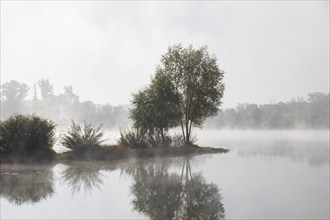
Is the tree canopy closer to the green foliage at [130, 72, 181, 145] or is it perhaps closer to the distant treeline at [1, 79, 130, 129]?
the green foliage at [130, 72, 181, 145]

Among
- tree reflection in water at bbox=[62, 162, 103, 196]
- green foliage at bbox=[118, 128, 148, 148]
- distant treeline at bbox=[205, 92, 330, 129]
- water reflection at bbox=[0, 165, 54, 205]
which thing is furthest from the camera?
distant treeline at bbox=[205, 92, 330, 129]

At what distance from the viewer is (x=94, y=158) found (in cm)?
2014

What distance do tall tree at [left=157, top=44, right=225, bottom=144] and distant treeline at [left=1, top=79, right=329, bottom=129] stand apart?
66.5 meters

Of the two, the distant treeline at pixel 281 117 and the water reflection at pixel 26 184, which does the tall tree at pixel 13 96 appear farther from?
the water reflection at pixel 26 184

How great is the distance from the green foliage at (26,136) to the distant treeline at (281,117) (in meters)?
78.0

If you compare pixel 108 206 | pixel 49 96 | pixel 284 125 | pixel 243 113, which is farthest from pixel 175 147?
pixel 49 96

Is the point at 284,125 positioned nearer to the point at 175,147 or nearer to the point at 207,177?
the point at 175,147

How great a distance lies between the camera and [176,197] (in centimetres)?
1048

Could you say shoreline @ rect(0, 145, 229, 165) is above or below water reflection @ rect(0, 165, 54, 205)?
above

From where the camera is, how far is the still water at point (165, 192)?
9.07 meters

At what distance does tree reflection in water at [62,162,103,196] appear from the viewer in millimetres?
12645

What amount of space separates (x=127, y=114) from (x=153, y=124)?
68686 millimetres

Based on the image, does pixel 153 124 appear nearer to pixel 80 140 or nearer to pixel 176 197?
pixel 80 140

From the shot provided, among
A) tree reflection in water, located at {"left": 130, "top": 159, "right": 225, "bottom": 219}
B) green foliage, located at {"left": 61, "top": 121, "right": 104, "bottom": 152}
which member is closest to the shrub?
green foliage, located at {"left": 61, "top": 121, "right": 104, "bottom": 152}
